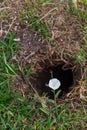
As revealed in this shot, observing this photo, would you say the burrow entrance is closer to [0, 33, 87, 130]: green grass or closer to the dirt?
the dirt

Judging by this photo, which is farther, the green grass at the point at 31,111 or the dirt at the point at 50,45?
the dirt at the point at 50,45

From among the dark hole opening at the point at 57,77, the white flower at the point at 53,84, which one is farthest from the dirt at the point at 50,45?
the white flower at the point at 53,84

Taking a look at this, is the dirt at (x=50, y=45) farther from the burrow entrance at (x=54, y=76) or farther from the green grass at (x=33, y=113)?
the green grass at (x=33, y=113)

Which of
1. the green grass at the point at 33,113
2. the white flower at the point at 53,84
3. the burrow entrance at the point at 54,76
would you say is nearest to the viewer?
the green grass at the point at 33,113

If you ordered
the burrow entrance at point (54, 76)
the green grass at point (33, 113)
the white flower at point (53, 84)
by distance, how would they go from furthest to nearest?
the burrow entrance at point (54, 76)
the white flower at point (53, 84)
the green grass at point (33, 113)

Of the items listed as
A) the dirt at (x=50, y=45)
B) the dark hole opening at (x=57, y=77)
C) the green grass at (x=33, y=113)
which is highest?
the dirt at (x=50, y=45)

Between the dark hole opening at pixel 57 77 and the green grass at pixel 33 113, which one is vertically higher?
the dark hole opening at pixel 57 77

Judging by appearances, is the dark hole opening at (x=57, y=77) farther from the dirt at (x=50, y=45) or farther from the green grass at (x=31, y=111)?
the green grass at (x=31, y=111)

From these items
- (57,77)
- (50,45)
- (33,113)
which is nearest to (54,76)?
(57,77)
